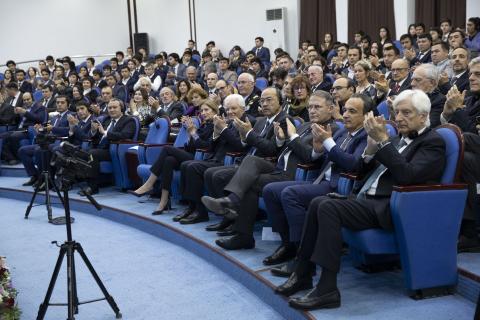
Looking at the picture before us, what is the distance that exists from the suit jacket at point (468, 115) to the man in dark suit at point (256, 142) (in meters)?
1.15

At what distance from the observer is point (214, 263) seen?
3939mm

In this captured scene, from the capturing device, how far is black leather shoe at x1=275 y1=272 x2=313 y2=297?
291 centimetres

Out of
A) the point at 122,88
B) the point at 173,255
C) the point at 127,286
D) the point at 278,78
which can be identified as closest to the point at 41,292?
the point at 127,286

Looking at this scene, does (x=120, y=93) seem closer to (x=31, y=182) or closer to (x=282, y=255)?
(x=31, y=182)

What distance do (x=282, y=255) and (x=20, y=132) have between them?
5.90 m

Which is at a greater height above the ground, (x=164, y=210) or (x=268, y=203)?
(x=268, y=203)

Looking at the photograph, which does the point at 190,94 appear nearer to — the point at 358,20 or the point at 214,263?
the point at 214,263

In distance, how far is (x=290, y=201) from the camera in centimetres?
327

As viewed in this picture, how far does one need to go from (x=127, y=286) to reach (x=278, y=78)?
308 centimetres

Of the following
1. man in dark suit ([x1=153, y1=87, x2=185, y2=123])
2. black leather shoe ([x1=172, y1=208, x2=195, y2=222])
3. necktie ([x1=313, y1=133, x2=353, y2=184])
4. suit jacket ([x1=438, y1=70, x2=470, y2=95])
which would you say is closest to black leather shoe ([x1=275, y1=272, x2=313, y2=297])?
necktie ([x1=313, y1=133, x2=353, y2=184])

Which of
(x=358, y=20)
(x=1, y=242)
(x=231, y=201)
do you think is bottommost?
(x=1, y=242)

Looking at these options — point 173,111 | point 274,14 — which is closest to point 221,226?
point 173,111

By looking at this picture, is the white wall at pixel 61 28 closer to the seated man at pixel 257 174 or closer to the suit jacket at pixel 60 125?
the suit jacket at pixel 60 125

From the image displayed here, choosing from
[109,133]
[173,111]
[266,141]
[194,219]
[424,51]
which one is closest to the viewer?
[266,141]
